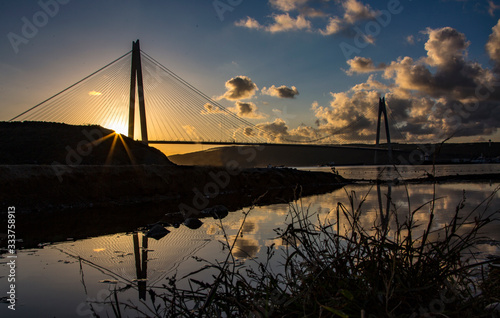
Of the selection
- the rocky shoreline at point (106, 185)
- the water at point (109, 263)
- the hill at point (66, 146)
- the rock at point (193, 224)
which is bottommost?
the water at point (109, 263)

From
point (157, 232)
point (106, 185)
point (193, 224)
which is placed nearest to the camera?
point (157, 232)

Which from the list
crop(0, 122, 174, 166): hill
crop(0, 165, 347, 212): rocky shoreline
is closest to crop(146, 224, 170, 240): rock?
crop(0, 165, 347, 212): rocky shoreline

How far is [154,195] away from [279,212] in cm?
530

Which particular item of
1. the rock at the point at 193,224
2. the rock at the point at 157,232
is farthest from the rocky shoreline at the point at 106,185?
the rock at the point at 157,232

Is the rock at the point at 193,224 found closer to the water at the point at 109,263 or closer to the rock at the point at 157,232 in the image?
the water at the point at 109,263

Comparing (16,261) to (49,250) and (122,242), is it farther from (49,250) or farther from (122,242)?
(122,242)

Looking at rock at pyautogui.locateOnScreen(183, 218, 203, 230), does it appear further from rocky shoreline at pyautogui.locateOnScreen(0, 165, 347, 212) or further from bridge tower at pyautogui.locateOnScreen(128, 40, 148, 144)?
bridge tower at pyautogui.locateOnScreen(128, 40, 148, 144)

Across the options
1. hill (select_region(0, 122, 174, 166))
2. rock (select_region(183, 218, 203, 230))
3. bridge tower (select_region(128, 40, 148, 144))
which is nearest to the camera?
rock (select_region(183, 218, 203, 230))

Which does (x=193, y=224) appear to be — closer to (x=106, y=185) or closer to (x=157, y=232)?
(x=157, y=232)

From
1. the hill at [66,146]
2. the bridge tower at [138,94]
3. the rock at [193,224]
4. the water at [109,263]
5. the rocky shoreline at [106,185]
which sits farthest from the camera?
the bridge tower at [138,94]

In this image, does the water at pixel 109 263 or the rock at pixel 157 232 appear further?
the rock at pixel 157 232

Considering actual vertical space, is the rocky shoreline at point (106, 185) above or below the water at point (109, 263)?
above

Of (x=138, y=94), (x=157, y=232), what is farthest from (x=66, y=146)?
(x=157, y=232)

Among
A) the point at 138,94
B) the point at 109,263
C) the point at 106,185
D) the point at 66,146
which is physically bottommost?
the point at 109,263
